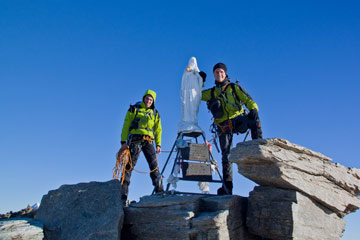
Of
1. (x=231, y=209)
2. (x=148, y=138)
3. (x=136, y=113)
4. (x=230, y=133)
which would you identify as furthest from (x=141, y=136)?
(x=231, y=209)

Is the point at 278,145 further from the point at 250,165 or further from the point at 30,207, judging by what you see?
the point at 30,207

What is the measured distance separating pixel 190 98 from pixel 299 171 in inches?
150

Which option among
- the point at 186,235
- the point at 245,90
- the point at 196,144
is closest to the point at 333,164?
the point at 245,90

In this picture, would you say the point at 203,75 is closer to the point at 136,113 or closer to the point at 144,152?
the point at 136,113

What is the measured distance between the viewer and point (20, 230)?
21.2 ft

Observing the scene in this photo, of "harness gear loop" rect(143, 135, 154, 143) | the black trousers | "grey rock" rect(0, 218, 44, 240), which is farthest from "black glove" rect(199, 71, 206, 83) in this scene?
"grey rock" rect(0, 218, 44, 240)

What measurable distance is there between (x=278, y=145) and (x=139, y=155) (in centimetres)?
420

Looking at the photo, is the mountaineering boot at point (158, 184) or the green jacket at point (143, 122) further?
the green jacket at point (143, 122)

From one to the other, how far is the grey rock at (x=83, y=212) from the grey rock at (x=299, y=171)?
3177mm

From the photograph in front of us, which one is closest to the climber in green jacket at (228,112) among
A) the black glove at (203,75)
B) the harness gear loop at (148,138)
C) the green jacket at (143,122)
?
the black glove at (203,75)

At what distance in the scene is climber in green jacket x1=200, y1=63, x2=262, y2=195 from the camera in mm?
8492

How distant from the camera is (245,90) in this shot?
9.04m

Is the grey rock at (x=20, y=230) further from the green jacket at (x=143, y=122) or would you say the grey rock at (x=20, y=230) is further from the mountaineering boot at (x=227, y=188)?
the mountaineering boot at (x=227, y=188)

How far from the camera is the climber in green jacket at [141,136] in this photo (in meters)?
9.16
